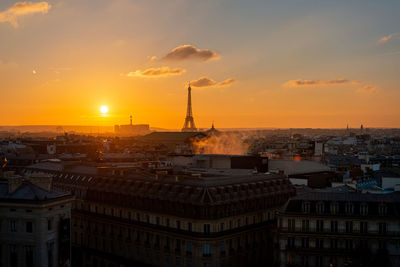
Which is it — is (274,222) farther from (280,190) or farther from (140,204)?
(140,204)

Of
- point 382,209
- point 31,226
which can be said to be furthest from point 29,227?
point 382,209

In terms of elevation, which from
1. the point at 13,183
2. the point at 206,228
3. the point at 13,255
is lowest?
the point at 13,255

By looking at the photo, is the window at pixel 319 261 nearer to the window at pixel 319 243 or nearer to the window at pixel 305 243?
the window at pixel 319 243

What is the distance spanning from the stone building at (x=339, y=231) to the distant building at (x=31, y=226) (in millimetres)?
31264

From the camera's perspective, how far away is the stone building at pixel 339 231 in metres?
68.6

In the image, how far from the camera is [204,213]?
70.3 metres

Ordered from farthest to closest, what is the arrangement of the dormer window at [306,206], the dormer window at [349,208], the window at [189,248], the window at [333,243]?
1. the dormer window at [306,206]
2. the window at [189,248]
3. the dormer window at [349,208]
4. the window at [333,243]

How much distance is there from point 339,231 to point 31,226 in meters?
42.2

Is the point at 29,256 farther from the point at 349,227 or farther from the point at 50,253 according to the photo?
the point at 349,227

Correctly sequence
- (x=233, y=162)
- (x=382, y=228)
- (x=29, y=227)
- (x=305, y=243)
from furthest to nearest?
1. (x=233, y=162)
2. (x=305, y=243)
3. (x=382, y=228)
4. (x=29, y=227)

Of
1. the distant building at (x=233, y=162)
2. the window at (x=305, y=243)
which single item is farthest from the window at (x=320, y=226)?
the distant building at (x=233, y=162)

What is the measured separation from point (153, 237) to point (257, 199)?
17731mm

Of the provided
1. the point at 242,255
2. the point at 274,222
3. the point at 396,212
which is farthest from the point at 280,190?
the point at 396,212

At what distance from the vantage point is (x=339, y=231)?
7025 cm
